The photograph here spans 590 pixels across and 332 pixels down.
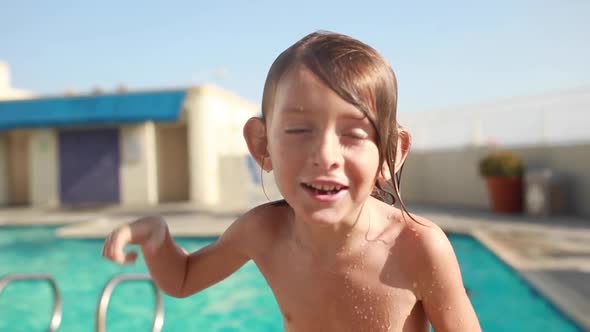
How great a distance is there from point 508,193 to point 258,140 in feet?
39.6

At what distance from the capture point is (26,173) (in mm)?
19891

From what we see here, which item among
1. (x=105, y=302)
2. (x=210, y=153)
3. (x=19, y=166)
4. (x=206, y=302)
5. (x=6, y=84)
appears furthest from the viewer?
(x=6, y=84)

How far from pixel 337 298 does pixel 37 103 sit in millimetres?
19035

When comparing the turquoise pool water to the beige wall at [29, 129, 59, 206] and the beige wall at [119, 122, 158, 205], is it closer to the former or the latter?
the beige wall at [119, 122, 158, 205]

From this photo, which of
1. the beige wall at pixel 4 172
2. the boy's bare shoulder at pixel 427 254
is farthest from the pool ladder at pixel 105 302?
the beige wall at pixel 4 172

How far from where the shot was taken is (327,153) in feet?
4.20

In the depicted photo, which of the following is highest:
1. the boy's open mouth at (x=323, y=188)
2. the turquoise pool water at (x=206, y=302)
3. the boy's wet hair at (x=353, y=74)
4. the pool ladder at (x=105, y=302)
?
the boy's wet hair at (x=353, y=74)

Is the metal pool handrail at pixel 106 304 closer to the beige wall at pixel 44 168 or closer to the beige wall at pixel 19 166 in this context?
the beige wall at pixel 44 168

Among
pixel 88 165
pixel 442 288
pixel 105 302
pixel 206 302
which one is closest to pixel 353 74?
pixel 442 288

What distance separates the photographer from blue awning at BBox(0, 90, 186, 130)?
17.0 metres

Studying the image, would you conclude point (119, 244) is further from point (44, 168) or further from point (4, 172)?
point (4, 172)

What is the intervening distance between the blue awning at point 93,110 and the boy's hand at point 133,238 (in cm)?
1561

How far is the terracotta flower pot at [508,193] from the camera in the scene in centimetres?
1231

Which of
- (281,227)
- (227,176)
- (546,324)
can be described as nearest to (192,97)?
(227,176)
